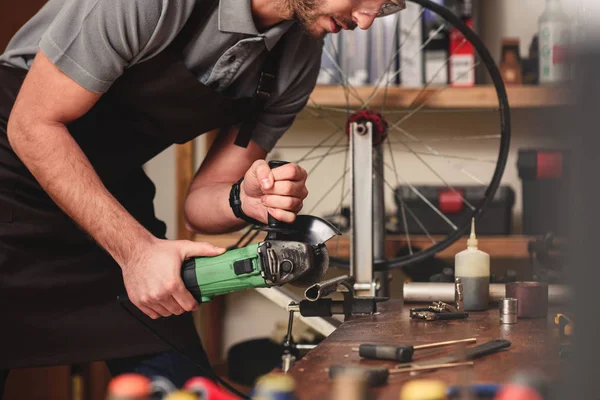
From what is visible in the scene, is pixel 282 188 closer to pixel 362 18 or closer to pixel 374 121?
pixel 362 18

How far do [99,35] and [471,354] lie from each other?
0.73 m

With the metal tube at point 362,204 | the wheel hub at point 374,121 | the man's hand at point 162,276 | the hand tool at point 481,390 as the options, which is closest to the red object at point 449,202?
the wheel hub at point 374,121

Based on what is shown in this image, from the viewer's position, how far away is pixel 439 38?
2141 mm

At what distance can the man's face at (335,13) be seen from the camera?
1.12m

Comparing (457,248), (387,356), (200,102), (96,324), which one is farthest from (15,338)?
→ (457,248)

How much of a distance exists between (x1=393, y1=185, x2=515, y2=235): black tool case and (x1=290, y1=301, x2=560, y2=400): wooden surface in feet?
2.82

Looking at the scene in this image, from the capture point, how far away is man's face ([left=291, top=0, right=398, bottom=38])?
1.12 meters

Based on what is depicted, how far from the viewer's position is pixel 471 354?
2.64 feet

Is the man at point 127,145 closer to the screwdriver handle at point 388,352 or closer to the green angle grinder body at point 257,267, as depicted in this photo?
the green angle grinder body at point 257,267

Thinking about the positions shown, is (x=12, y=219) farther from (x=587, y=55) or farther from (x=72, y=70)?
(x=587, y=55)

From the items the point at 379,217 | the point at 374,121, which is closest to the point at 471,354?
the point at 374,121

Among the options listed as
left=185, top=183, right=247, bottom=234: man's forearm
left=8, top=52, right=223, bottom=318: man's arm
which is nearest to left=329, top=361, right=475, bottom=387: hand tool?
left=8, top=52, right=223, bottom=318: man's arm

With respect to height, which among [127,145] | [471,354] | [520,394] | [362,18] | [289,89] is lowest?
[471,354]

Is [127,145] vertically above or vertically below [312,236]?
above
